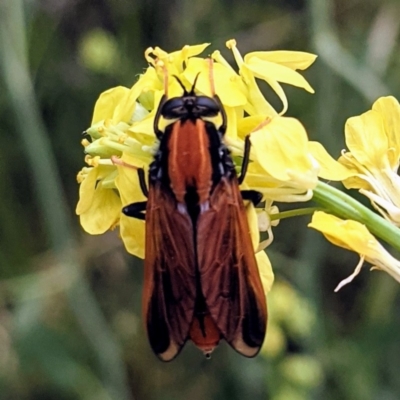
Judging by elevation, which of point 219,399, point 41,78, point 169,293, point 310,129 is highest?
point 169,293

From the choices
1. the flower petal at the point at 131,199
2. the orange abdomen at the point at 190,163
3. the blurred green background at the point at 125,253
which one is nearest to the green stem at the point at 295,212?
the orange abdomen at the point at 190,163

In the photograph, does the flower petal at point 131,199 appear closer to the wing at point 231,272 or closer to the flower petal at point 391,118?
the wing at point 231,272

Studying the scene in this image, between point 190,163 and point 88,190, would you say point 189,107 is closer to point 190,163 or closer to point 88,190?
point 190,163

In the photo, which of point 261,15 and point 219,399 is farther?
point 261,15

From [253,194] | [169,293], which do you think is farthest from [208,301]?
[253,194]

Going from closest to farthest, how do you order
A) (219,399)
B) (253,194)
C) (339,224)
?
1. (339,224)
2. (253,194)
3. (219,399)

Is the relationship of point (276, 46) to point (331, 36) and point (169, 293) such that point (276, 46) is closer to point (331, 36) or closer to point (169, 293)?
point (331, 36)
